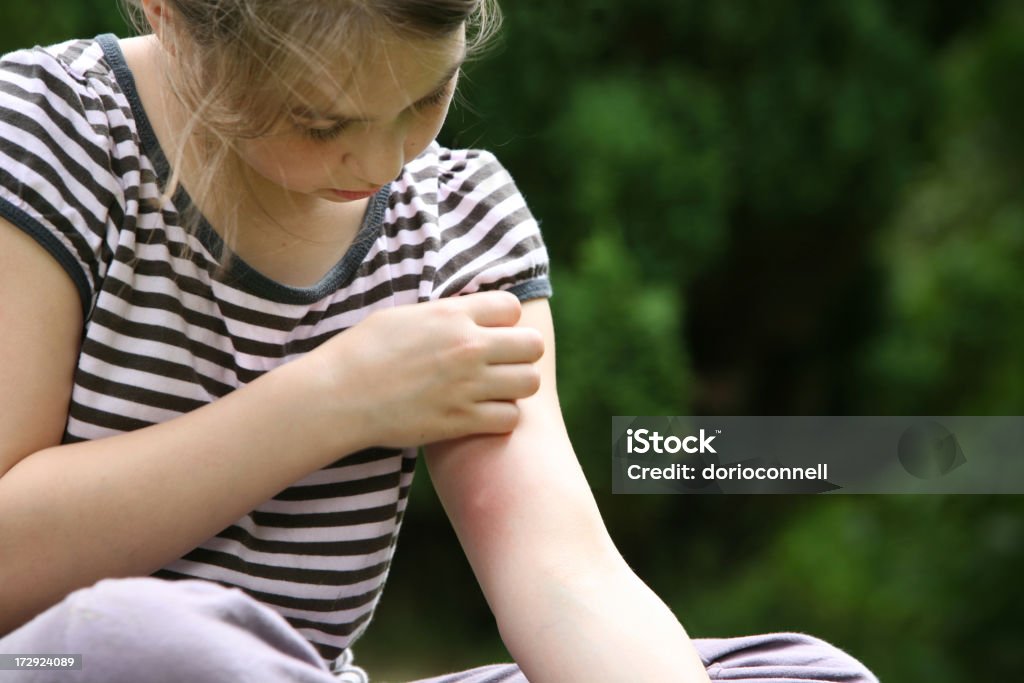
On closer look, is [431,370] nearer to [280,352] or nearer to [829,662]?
[280,352]

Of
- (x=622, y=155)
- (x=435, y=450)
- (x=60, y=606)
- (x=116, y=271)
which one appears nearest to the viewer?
(x=60, y=606)

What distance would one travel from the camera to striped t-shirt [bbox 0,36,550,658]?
38.8 inches

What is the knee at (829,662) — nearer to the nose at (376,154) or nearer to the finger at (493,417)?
the finger at (493,417)

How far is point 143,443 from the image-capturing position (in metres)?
0.95

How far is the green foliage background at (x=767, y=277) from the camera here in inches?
87.5

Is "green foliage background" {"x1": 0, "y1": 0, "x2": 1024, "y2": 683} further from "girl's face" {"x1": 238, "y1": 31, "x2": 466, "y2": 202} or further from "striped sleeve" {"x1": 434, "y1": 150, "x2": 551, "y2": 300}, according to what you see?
Answer: "girl's face" {"x1": 238, "y1": 31, "x2": 466, "y2": 202}

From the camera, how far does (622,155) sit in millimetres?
2244

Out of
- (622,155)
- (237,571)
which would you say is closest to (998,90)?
(622,155)

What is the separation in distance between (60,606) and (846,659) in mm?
634

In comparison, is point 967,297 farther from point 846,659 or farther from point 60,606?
point 60,606

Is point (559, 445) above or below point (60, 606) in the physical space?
above

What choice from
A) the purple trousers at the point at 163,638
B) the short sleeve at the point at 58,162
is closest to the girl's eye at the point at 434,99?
the short sleeve at the point at 58,162

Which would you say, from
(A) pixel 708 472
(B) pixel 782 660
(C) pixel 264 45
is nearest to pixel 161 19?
(C) pixel 264 45

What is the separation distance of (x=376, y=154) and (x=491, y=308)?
0.57ft
